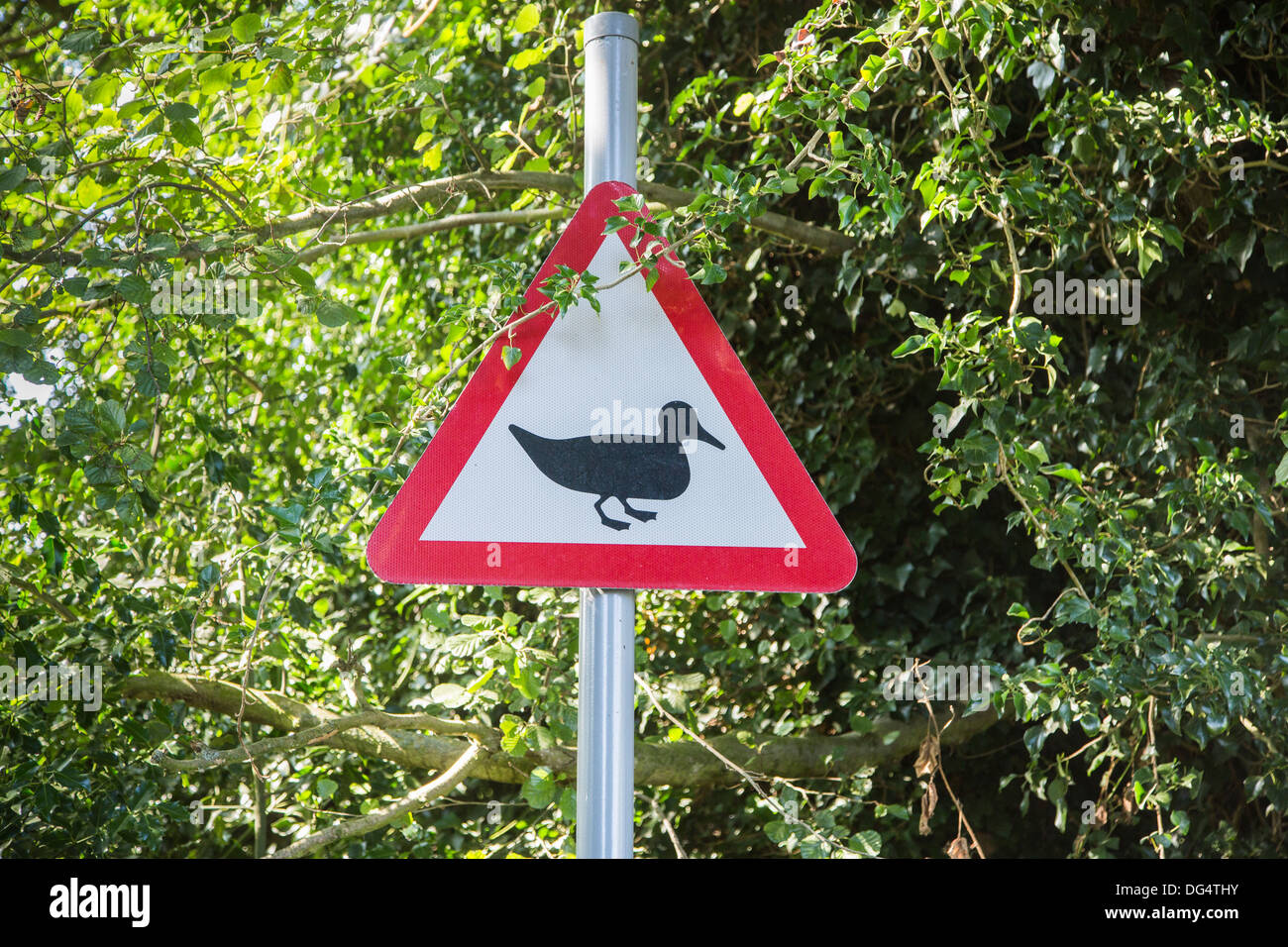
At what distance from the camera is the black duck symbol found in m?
1.39

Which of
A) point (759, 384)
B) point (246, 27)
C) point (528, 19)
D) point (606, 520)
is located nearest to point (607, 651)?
point (606, 520)

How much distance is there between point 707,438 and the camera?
56.9 inches

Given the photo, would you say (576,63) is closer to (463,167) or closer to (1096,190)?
(463,167)

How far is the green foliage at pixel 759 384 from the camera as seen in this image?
2074 mm

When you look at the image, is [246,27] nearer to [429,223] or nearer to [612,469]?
[429,223]

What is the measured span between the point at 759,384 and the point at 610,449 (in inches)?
82.8

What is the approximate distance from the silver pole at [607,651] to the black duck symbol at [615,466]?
13cm

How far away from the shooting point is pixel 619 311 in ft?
4.85

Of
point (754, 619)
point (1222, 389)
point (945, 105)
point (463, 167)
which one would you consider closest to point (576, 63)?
point (463, 167)

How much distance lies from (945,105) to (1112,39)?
427 millimetres

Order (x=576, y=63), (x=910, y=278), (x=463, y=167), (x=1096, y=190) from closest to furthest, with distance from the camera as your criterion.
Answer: (x=1096, y=190)
(x=910, y=278)
(x=576, y=63)
(x=463, y=167)

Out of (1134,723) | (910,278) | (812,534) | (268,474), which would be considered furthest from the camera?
(268,474)

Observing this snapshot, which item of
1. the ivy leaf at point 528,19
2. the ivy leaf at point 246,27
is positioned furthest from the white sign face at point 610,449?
the ivy leaf at point 528,19

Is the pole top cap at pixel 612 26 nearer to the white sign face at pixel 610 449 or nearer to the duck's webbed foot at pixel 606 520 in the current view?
the white sign face at pixel 610 449
